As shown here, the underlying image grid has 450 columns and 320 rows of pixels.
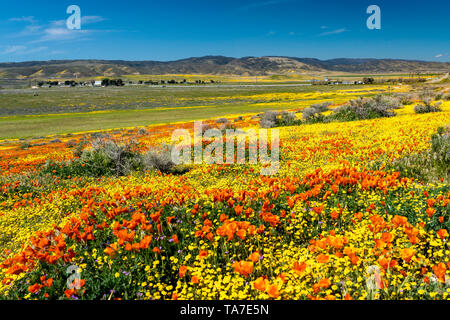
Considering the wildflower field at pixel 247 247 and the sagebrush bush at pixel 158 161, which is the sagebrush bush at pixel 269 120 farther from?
the wildflower field at pixel 247 247

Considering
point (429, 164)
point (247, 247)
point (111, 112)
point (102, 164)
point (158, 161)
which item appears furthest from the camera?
point (111, 112)

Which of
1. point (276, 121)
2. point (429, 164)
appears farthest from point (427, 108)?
point (429, 164)

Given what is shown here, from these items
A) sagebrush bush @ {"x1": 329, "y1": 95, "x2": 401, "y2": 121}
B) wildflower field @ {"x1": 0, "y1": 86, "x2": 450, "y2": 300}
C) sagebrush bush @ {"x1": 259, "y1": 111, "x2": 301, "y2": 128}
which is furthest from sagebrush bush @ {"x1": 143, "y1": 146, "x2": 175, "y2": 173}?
sagebrush bush @ {"x1": 329, "y1": 95, "x2": 401, "y2": 121}

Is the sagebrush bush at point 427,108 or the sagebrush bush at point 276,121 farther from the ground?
the sagebrush bush at point 427,108

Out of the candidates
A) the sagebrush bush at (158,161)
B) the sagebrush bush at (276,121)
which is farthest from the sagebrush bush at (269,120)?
the sagebrush bush at (158,161)

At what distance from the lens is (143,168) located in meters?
11.3

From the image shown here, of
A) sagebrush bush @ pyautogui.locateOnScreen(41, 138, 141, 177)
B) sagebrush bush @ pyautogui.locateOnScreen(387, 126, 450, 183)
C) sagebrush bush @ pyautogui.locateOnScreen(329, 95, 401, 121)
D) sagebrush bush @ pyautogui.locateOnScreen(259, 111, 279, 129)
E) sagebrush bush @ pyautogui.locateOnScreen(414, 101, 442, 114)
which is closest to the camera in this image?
sagebrush bush @ pyautogui.locateOnScreen(387, 126, 450, 183)

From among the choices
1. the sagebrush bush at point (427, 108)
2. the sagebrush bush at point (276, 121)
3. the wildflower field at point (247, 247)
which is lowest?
the wildflower field at point (247, 247)

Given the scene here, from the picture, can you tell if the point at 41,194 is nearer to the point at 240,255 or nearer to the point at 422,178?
the point at 240,255

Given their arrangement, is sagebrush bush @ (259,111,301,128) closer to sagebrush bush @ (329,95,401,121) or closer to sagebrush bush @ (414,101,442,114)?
sagebrush bush @ (329,95,401,121)

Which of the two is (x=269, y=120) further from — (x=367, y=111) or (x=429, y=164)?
(x=429, y=164)

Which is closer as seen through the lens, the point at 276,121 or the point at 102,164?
the point at 102,164

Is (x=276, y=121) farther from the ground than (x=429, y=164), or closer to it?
farther from the ground

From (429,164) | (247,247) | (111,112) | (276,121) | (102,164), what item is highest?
(111,112)
